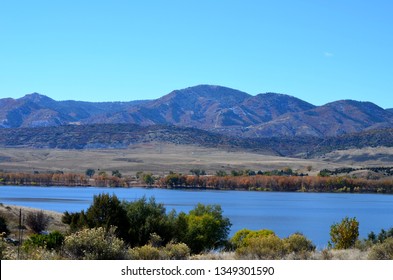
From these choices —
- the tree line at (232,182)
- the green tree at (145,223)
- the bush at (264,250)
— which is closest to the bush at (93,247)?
the bush at (264,250)

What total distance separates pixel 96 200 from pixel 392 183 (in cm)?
11734

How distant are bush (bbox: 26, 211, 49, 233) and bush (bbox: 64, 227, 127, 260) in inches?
900

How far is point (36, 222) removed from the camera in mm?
36219

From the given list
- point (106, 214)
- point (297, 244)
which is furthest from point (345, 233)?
point (106, 214)

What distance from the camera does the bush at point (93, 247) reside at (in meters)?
13.3

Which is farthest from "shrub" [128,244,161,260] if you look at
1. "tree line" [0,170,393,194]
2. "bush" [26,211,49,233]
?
"tree line" [0,170,393,194]

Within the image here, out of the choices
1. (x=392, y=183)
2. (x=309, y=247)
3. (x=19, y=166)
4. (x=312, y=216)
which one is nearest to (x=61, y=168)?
(x=19, y=166)

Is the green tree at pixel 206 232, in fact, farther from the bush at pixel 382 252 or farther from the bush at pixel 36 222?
the bush at pixel 382 252

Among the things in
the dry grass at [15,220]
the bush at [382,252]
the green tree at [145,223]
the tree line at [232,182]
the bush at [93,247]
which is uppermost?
the bush at [93,247]

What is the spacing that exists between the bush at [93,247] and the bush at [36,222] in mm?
22856

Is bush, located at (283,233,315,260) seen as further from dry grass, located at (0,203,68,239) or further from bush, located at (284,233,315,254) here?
dry grass, located at (0,203,68,239)

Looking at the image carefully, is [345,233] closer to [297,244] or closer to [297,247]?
[297,244]

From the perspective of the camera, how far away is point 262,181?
141m

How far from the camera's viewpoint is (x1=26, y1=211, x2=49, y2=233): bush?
3600 cm
